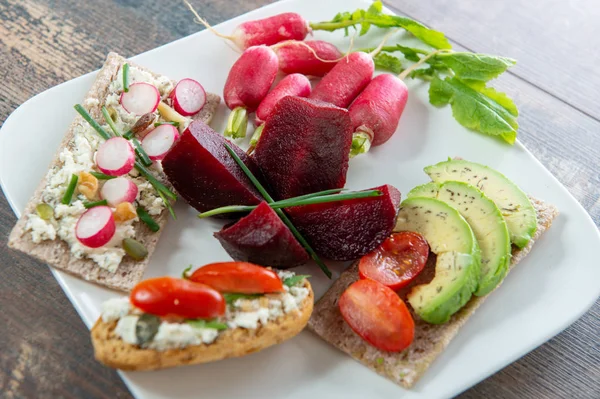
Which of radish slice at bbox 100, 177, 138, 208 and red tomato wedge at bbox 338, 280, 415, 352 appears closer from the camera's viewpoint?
red tomato wedge at bbox 338, 280, 415, 352

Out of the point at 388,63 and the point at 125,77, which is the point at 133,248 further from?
the point at 388,63

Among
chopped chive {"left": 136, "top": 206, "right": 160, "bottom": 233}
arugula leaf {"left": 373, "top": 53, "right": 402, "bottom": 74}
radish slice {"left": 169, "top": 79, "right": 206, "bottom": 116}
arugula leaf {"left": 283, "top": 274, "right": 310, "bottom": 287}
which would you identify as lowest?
chopped chive {"left": 136, "top": 206, "right": 160, "bottom": 233}

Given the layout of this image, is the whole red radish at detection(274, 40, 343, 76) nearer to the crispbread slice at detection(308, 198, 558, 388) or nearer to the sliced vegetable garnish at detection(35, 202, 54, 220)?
the crispbread slice at detection(308, 198, 558, 388)

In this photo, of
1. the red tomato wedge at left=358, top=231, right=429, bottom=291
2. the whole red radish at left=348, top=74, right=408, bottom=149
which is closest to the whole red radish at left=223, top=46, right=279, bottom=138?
the whole red radish at left=348, top=74, right=408, bottom=149

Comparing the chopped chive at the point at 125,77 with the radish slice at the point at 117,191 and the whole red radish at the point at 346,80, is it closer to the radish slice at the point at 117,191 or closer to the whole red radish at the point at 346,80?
the radish slice at the point at 117,191

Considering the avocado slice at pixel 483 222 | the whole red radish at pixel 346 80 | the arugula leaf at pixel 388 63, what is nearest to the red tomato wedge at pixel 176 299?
the avocado slice at pixel 483 222
